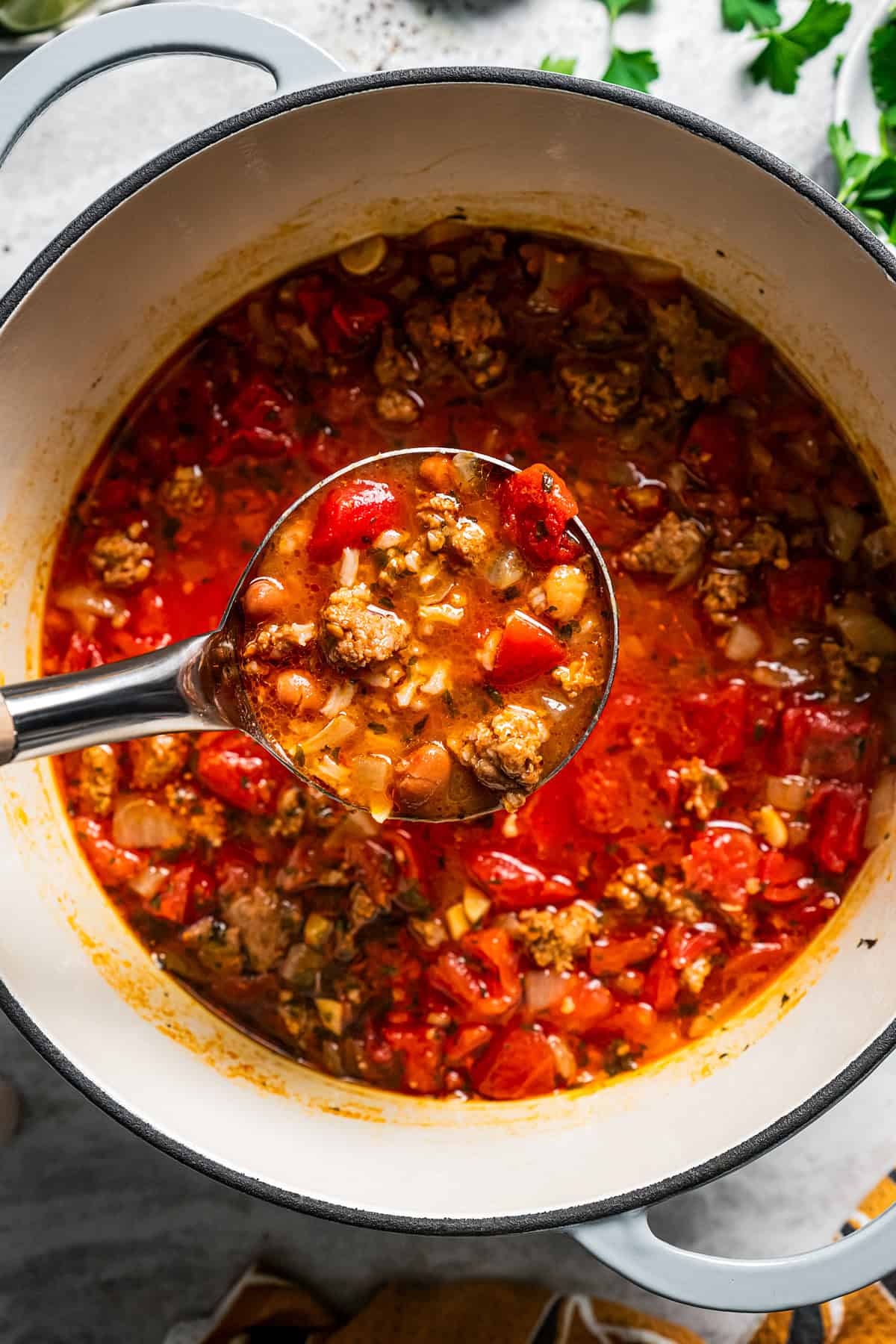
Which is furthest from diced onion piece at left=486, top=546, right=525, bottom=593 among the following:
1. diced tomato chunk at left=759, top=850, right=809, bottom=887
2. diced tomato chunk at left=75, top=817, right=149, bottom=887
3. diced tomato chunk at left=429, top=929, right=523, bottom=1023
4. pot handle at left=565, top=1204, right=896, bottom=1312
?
pot handle at left=565, top=1204, right=896, bottom=1312

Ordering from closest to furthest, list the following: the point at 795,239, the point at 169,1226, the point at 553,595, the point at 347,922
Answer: the point at 553,595 → the point at 795,239 → the point at 347,922 → the point at 169,1226

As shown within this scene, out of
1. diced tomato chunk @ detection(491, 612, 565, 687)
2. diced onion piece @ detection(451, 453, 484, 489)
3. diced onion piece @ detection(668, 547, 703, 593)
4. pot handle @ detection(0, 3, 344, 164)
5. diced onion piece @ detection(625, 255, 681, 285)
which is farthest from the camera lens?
diced onion piece @ detection(625, 255, 681, 285)

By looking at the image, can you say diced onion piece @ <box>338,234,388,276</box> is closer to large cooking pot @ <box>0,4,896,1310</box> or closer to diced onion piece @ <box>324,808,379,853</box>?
large cooking pot @ <box>0,4,896,1310</box>

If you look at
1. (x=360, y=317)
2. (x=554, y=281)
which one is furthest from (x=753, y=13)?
(x=360, y=317)

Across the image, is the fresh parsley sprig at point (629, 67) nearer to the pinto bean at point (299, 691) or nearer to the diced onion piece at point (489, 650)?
the diced onion piece at point (489, 650)

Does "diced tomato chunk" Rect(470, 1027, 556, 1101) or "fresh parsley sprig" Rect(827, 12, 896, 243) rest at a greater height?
"fresh parsley sprig" Rect(827, 12, 896, 243)

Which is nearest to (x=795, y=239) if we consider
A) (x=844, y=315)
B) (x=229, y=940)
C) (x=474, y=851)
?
(x=844, y=315)

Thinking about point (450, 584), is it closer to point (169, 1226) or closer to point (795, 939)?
point (795, 939)
